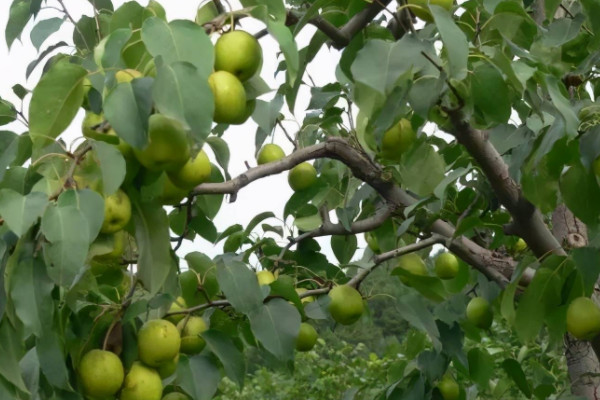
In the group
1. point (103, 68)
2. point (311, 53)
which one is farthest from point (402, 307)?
point (103, 68)

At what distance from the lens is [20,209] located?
0.87m

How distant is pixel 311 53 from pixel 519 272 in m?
0.43

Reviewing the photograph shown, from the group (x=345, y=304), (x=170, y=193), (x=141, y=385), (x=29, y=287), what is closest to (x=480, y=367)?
(x=345, y=304)

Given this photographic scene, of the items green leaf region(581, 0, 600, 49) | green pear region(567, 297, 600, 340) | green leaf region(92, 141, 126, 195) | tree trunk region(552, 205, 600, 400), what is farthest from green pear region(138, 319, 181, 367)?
tree trunk region(552, 205, 600, 400)

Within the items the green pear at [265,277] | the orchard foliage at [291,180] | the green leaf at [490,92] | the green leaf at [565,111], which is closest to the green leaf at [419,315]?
the orchard foliage at [291,180]

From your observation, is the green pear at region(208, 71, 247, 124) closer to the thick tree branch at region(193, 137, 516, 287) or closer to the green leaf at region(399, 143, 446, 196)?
the thick tree branch at region(193, 137, 516, 287)

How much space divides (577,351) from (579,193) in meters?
0.71

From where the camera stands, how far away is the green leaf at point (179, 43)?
0.85 meters

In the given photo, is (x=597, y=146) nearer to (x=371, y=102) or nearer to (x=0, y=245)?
(x=371, y=102)

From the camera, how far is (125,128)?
828mm

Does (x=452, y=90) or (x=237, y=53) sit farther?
(x=452, y=90)

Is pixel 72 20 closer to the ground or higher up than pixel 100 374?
higher up

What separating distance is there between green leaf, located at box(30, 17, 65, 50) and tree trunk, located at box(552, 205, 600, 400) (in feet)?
3.36

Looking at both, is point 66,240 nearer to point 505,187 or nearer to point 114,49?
point 114,49
